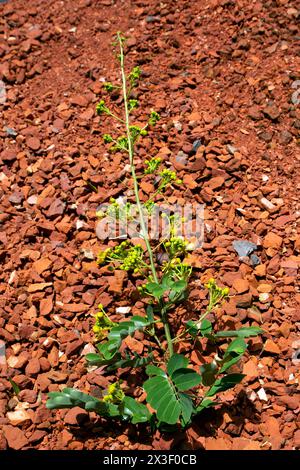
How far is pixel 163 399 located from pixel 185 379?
0.37ft

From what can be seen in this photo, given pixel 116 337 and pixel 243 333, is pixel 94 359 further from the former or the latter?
pixel 243 333

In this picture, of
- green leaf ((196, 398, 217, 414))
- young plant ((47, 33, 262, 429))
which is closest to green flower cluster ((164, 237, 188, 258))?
young plant ((47, 33, 262, 429))

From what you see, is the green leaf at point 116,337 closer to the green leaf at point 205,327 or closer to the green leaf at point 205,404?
the green leaf at point 205,327

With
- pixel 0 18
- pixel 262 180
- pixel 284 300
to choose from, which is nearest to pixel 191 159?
pixel 262 180

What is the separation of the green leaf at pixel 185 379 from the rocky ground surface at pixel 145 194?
301mm

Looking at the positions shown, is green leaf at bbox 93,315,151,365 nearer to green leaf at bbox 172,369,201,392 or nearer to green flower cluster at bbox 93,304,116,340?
green flower cluster at bbox 93,304,116,340

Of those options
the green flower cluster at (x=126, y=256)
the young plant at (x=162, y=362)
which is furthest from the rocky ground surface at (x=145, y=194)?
the green flower cluster at (x=126, y=256)

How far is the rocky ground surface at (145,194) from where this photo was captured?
7.54ft

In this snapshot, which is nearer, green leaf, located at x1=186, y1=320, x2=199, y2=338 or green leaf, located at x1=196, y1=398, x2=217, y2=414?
green leaf, located at x1=196, y1=398, x2=217, y2=414

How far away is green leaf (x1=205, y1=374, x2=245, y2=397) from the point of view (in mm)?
2086

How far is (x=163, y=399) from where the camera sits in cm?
199

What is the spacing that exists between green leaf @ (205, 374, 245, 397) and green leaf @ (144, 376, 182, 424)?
0.18 m

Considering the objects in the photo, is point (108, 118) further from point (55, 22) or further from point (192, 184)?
point (55, 22)

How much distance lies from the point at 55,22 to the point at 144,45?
813 millimetres
